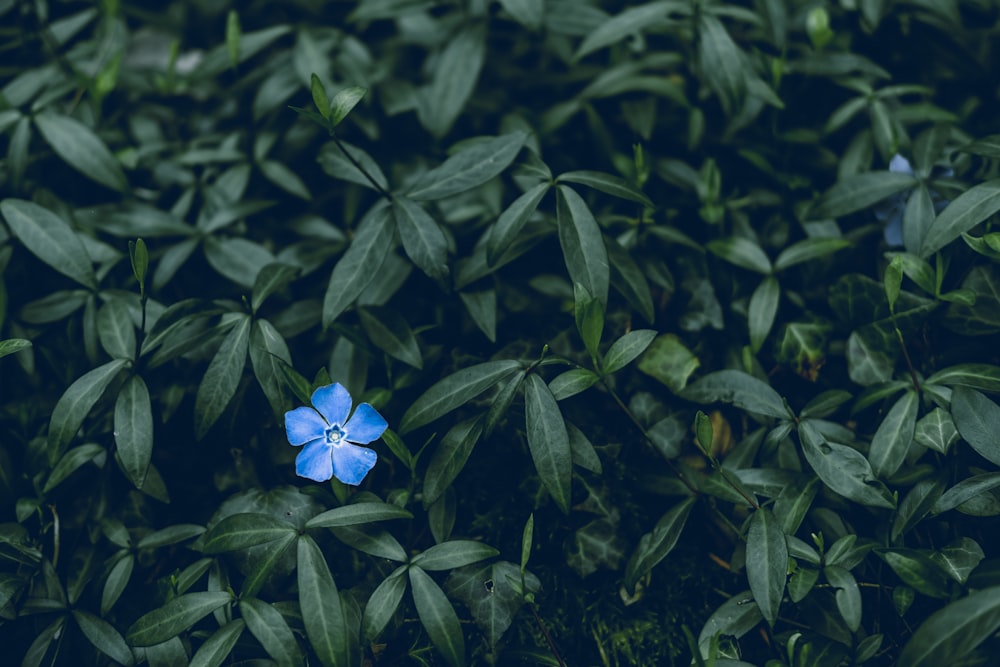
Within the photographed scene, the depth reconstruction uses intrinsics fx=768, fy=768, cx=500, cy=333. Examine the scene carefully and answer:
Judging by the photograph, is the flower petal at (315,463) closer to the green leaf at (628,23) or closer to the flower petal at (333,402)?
the flower petal at (333,402)

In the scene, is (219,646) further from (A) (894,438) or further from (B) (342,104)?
(A) (894,438)

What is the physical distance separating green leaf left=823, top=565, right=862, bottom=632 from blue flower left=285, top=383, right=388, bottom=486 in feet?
2.68

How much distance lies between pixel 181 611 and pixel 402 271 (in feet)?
2.64

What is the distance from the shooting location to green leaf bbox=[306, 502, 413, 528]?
A: 1318 millimetres

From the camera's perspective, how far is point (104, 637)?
1.38m

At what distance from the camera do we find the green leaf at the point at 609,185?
1537 mm

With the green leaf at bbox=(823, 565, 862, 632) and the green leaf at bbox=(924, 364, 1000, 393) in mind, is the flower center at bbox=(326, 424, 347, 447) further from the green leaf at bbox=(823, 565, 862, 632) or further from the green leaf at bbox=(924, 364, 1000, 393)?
the green leaf at bbox=(924, 364, 1000, 393)

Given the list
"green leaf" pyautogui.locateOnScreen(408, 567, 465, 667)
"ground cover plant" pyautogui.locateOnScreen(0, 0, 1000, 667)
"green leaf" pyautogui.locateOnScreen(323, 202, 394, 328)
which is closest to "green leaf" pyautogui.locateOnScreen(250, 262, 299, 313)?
"ground cover plant" pyautogui.locateOnScreen(0, 0, 1000, 667)

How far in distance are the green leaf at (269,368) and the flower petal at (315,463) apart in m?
0.15

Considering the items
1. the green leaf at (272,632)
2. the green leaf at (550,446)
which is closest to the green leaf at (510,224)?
the green leaf at (550,446)

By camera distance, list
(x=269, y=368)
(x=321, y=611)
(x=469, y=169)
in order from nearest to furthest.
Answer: (x=321, y=611)
(x=269, y=368)
(x=469, y=169)

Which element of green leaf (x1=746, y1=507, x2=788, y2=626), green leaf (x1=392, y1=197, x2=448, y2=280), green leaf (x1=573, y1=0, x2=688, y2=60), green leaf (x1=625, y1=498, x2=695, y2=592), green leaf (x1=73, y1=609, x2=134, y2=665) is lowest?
green leaf (x1=73, y1=609, x2=134, y2=665)

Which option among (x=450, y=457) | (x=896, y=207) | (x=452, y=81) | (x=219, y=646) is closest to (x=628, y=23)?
(x=452, y=81)

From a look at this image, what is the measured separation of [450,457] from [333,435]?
22cm
